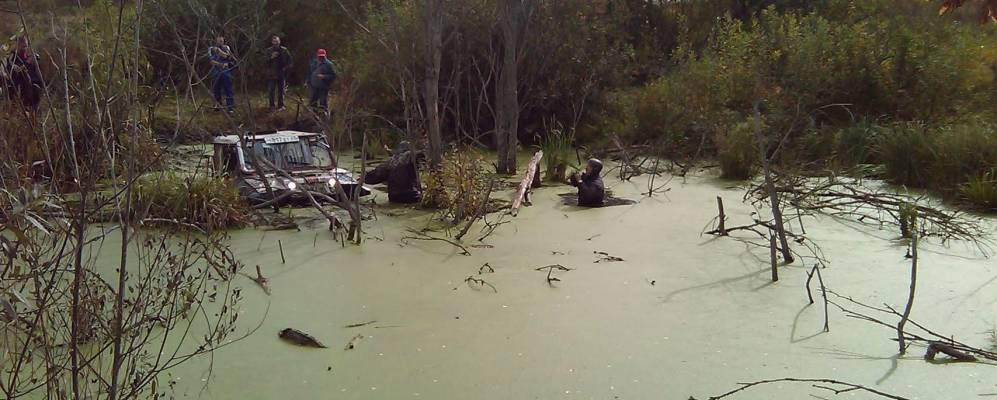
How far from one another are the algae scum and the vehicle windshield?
41.7 inches

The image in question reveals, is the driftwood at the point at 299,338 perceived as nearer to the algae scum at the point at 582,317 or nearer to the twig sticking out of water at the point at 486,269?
the algae scum at the point at 582,317

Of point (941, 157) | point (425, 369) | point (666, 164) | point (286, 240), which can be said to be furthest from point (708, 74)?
point (425, 369)

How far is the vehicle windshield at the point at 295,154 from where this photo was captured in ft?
25.3

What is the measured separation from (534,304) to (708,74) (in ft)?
23.6

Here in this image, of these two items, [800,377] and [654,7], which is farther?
[654,7]

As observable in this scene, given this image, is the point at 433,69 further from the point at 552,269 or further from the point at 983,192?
the point at 983,192

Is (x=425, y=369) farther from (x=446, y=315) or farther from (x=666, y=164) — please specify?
(x=666, y=164)

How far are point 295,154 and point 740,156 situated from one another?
4.38 m

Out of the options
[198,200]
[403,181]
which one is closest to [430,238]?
[403,181]

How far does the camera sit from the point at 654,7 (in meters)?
15.0

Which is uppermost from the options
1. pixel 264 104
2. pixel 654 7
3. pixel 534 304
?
pixel 654 7

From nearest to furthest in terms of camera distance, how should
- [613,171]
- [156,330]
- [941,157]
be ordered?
1. [156,330]
2. [941,157]
3. [613,171]

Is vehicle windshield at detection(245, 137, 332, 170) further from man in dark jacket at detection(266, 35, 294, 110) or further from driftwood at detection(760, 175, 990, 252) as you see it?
man in dark jacket at detection(266, 35, 294, 110)

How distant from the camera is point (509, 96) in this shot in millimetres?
10398
